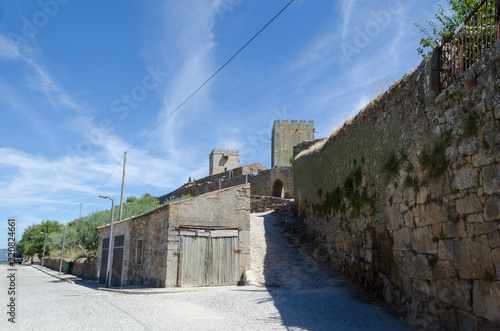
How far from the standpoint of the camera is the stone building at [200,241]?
39.5 feet

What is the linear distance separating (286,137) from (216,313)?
1555 inches

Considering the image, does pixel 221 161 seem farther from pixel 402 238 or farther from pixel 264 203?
pixel 402 238

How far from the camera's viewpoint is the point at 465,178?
5.12m

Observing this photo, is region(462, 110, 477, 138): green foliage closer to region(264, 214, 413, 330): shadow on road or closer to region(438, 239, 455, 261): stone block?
region(438, 239, 455, 261): stone block

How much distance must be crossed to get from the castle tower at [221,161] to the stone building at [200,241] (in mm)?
45796

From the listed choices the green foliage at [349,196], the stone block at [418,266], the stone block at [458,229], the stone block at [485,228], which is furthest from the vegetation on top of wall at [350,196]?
the stone block at [485,228]

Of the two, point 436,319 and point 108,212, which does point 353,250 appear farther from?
point 108,212

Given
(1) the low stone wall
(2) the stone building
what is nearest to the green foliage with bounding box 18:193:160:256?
(1) the low stone wall

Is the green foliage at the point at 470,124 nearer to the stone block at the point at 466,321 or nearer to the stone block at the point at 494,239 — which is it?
the stone block at the point at 494,239

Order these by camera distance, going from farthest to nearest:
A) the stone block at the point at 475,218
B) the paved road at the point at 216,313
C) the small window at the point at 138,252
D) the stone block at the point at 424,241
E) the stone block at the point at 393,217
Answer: the small window at the point at 138,252 < the stone block at the point at 393,217 < the paved road at the point at 216,313 < the stone block at the point at 424,241 < the stone block at the point at 475,218

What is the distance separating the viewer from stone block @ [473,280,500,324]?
4.43 metres

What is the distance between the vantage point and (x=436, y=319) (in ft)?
18.6

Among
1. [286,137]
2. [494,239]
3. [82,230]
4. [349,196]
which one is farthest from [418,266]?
[286,137]

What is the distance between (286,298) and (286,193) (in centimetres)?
2160
